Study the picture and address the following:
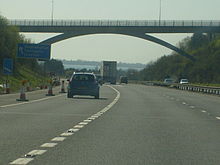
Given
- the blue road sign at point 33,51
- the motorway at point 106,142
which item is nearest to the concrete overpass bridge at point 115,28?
the blue road sign at point 33,51

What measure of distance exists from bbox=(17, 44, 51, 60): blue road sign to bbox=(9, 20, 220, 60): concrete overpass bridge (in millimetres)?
27765

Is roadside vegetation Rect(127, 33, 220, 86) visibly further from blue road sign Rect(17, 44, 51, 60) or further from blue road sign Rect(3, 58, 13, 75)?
blue road sign Rect(3, 58, 13, 75)

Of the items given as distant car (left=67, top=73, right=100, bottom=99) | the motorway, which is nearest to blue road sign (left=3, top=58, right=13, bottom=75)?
distant car (left=67, top=73, right=100, bottom=99)

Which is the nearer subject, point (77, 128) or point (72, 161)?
point (72, 161)

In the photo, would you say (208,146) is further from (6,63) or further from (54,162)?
(6,63)

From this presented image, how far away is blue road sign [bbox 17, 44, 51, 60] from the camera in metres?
49.8

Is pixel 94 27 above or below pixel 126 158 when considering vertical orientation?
above

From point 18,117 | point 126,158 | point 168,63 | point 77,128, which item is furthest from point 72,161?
point 168,63

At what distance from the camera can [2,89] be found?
1623 inches

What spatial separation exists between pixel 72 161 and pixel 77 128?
547 cm

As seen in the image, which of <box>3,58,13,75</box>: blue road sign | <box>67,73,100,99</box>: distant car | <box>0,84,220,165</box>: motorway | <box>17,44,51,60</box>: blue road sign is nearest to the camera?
<box>0,84,220,165</box>: motorway

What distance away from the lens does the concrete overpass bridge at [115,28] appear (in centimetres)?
8056

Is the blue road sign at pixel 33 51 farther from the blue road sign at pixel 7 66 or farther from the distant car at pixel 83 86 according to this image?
the distant car at pixel 83 86

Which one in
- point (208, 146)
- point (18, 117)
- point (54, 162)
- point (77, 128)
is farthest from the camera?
point (18, 117)
